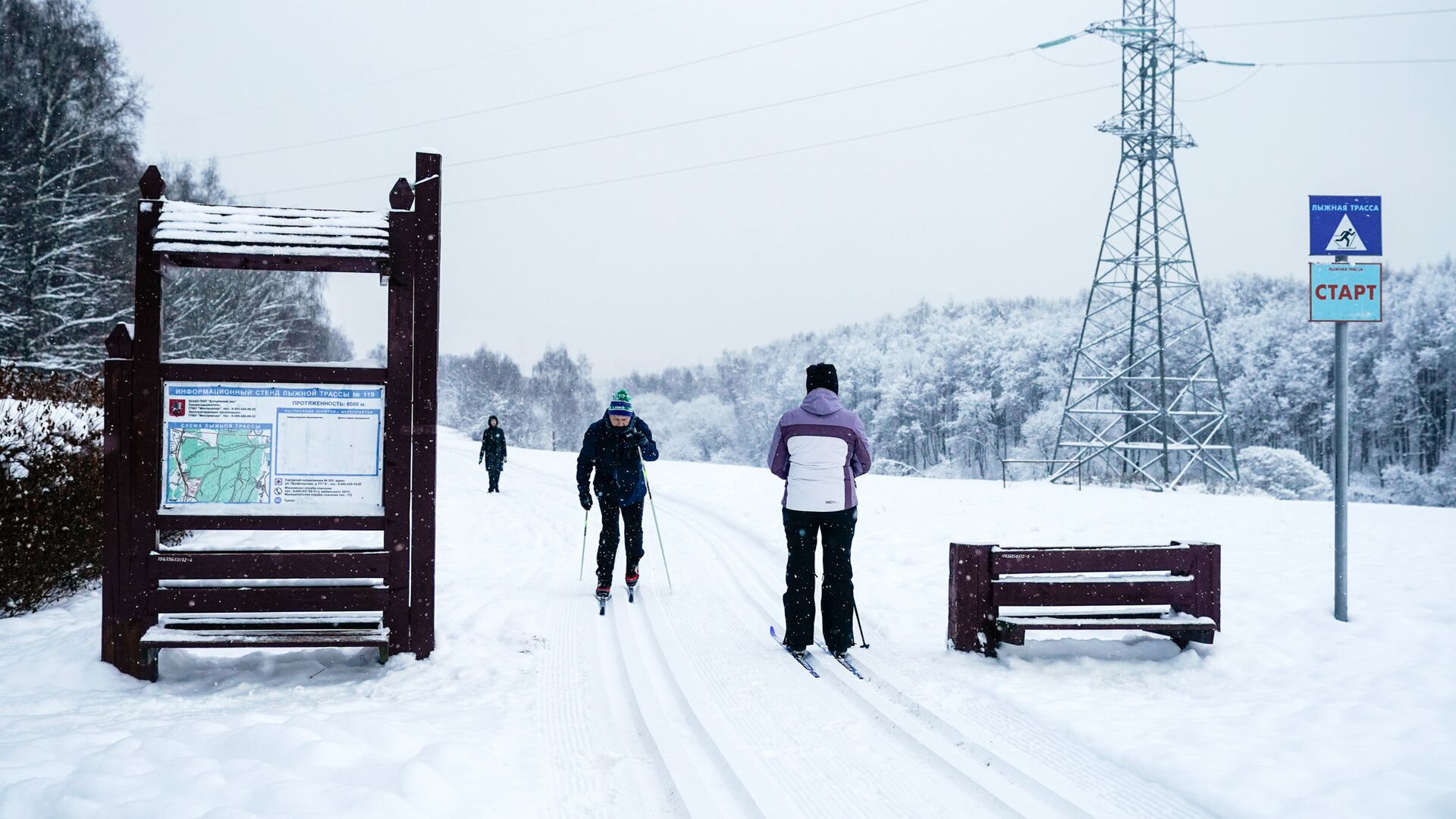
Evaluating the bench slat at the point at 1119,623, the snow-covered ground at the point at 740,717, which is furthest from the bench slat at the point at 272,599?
the bench slat at the point at 1119,623

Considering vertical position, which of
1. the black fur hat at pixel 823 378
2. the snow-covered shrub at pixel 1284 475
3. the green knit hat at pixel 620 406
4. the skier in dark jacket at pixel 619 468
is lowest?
the snow-covered shrub at pixel 1284 475

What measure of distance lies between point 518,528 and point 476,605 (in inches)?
250

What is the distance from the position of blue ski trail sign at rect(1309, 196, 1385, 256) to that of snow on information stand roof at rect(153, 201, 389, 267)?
285 inches

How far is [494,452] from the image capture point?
2017cm

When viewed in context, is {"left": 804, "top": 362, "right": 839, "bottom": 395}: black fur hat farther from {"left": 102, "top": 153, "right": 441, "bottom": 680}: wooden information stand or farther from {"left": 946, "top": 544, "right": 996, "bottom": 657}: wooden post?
{"left": 102, "top": 153, "right": 441, "bottom": 680}: wooden information stand

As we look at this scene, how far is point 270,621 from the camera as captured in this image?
5176 mm

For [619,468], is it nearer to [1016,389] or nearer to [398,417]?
[398,417]

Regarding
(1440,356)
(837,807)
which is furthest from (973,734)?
(1440,356)

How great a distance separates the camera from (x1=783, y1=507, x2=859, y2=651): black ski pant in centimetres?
588

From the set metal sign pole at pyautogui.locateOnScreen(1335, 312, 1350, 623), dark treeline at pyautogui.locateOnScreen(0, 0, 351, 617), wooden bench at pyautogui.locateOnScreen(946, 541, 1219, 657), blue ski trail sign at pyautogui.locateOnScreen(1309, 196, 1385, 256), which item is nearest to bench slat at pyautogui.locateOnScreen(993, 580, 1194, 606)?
wooden bench at pyautogui.locateOnScreen(946, 541, 1219, 657)

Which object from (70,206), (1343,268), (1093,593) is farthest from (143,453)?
(70,206)

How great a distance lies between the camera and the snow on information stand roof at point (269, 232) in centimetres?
511

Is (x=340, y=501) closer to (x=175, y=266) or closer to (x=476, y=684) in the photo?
(x=476, y=684)

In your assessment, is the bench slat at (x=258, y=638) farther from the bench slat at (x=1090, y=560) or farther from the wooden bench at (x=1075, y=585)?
the bench slat at (x=1090, y=560)
